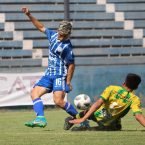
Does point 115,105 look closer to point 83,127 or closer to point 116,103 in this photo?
point 116,103

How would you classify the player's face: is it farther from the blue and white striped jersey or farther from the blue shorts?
the blue shorts

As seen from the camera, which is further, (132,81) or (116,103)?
(116,103)

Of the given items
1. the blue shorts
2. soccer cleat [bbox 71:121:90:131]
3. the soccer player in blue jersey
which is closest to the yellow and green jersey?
soccer cleat [bbox 71:121:90:131]

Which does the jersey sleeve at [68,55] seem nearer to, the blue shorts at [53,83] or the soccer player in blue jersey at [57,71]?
the soccer player in blue jersey at [57,71]

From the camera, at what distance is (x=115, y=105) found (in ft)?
30.6

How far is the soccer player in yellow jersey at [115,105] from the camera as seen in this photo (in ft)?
29.9

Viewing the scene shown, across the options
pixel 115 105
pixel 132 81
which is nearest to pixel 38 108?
pixel 115 105

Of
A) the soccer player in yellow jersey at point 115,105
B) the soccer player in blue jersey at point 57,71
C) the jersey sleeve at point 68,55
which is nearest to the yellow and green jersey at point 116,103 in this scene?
the soccer player in yellow jersey at point 115,105

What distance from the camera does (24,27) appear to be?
2225 cm

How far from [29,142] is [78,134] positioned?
1.18 m

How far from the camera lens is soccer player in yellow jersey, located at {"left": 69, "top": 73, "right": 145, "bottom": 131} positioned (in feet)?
29.9

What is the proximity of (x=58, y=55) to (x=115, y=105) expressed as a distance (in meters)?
1.30

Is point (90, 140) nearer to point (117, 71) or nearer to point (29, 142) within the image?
point (29, 142)

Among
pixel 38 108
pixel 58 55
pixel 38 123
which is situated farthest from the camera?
pixel 58 55
